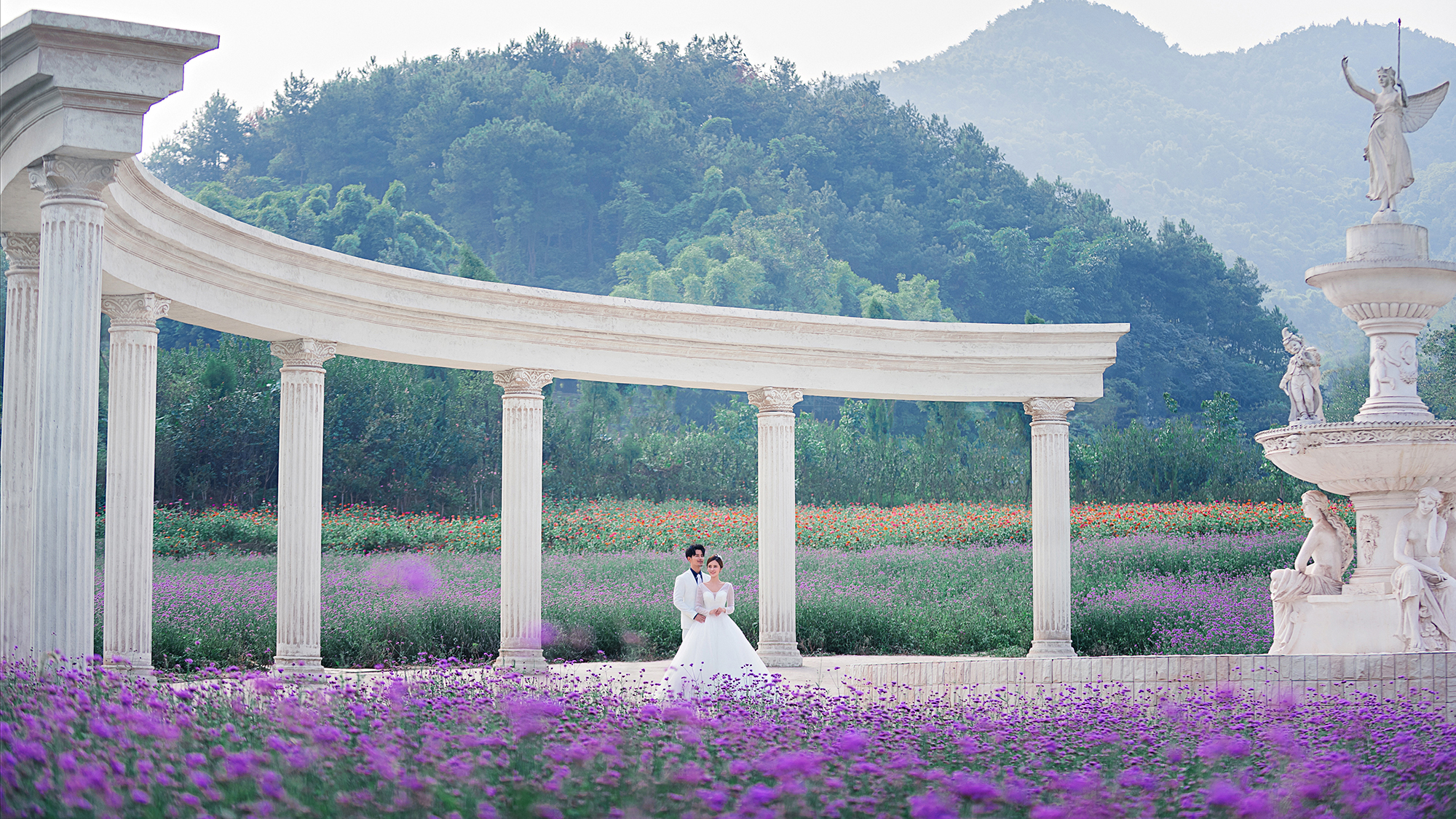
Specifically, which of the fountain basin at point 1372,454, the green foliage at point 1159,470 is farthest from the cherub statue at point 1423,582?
the green foliage at point 1159,470

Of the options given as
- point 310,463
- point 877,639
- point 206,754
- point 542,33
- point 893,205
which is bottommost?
point 877,639

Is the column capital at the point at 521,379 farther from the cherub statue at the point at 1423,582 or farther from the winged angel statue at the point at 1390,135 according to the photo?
the winged angel statue at the point at 1390,135

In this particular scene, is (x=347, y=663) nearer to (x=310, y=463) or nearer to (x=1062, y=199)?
(x=310, y=463)

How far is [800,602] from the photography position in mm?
30969

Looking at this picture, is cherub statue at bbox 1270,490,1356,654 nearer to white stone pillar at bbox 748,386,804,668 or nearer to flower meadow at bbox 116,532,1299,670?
flower meadow at bbox 116,532,1299,670

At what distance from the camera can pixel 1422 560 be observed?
66.5 ft

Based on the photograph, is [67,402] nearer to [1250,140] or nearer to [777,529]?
[777,529]

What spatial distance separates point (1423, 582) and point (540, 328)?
15286mm

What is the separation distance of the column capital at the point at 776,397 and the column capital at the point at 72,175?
14.9m

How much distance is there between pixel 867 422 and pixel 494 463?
20.1 metres

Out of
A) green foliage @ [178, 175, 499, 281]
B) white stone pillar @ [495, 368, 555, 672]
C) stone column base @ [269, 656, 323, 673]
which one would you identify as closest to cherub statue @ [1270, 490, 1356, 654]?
white stone pillar @ [495, 368, 555, 672]

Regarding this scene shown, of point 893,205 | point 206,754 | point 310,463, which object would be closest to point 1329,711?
point 206,754

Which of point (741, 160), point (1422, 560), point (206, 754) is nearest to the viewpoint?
point (206, 754)

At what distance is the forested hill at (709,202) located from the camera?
85.0 m
